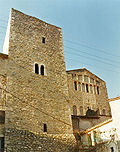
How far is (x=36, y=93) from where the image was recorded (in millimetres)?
15430

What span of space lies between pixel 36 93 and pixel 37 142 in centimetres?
372

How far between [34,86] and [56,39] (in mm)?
6005

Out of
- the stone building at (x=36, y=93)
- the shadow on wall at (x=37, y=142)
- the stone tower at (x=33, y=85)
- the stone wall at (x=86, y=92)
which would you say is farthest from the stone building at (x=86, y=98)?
the shadow on wall at (x=37, y=142)

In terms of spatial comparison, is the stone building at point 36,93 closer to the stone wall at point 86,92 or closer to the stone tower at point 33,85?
the stone tower at point 33,85

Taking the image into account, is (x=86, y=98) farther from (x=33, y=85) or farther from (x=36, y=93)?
(x=33, y=85)

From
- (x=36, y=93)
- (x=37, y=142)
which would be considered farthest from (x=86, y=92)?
(x=37, y=142)

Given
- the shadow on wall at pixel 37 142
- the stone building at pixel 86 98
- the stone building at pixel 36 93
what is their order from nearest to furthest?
the shadow on wall at pixel 37 142
the stone building at pixel 36 93
the stone building at pixel 86 98

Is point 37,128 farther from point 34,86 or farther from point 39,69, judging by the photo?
point 39,69

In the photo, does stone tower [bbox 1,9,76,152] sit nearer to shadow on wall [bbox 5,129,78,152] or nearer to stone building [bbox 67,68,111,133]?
shadow on wall [bbox 5,129,78,152]

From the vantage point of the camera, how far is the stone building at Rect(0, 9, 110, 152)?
43.8 ft

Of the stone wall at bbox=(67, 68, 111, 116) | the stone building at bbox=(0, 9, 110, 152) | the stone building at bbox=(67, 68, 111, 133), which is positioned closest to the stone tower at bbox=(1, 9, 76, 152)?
the stone building at bbox=(0, 9, 110, 152)

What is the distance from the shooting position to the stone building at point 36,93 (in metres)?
13.4

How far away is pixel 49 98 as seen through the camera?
1588 cm

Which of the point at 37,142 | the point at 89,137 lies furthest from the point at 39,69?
the point at 89,137
